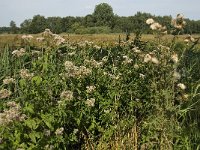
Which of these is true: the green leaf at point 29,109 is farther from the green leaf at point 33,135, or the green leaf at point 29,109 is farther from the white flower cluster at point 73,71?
the white flower cluster at point 73,71

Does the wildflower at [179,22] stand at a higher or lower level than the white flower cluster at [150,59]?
higher

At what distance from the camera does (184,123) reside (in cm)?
599

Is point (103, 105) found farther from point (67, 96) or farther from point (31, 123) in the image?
point (31, 123)

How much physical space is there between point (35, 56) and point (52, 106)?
2211mm

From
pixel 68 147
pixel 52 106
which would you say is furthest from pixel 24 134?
pixel 68 147

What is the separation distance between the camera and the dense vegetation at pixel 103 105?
463 cm

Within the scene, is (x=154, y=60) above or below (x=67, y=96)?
above

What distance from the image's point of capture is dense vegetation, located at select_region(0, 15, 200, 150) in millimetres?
4629

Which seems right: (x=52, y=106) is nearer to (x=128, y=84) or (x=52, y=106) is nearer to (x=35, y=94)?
(x=35, y=94)

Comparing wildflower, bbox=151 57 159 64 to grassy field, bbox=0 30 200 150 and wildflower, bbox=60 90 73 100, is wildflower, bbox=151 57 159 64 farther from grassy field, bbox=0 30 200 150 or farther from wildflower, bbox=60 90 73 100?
wildflower, bbox=60 90 73 100

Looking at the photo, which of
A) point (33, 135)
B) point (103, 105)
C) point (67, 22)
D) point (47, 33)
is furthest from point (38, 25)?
point (33, 135)

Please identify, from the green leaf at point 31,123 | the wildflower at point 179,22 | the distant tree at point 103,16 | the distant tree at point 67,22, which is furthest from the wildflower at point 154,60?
the distant tree at point 103,16

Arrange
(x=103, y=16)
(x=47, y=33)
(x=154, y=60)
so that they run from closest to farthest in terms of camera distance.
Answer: (x=154, y=60)
(x=47, y=33)
(x=103, y=16)

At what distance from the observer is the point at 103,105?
584 cm
